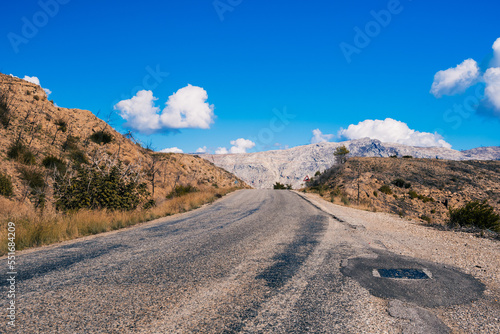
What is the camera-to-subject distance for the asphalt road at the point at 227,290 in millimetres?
2721

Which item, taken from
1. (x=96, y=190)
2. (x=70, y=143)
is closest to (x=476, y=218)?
(x=96, y=190)

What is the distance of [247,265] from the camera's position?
476 cm

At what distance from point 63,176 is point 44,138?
1570cm

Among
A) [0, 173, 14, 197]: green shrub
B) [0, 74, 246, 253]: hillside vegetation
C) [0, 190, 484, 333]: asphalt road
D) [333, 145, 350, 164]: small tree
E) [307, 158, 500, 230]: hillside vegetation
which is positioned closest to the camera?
[0, 190, 484, 333]: asphalt road

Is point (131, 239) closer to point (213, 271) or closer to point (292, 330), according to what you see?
point (213, 271)

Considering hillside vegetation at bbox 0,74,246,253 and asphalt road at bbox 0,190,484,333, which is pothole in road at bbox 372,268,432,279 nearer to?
asphalt road at bbox 0,190,484,333

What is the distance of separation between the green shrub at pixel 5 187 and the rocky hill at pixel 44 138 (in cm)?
31

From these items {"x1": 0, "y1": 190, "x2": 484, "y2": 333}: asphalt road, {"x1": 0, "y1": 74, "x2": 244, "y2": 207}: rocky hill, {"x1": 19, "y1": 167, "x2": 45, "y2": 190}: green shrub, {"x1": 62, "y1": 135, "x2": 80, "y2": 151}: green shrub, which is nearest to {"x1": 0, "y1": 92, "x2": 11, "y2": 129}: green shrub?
{"x1": 0, "y1": 74, "x2": 244, "y2": 207}: rocky hill

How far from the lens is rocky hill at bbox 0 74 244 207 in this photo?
17.4m

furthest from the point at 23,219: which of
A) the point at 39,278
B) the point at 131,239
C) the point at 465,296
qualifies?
the point at 465,296

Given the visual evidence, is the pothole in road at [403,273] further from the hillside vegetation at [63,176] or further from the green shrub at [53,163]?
the green shrub at [53,163]

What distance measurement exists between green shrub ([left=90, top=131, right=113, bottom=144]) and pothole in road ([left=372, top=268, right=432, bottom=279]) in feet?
107

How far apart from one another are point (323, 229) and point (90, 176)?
33.0 ft

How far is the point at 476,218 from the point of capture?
9.88 m
